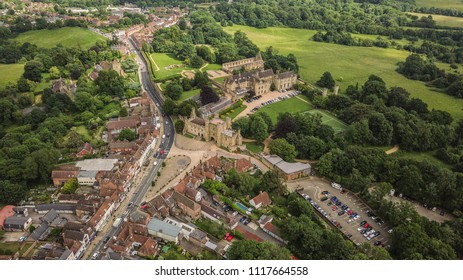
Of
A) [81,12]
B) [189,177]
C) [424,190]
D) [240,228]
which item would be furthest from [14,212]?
[81,12]

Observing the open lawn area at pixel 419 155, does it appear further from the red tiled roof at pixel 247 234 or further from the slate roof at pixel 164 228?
the slate roof at pixel 164 228

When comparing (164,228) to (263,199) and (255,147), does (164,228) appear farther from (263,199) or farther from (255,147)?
(255,147)

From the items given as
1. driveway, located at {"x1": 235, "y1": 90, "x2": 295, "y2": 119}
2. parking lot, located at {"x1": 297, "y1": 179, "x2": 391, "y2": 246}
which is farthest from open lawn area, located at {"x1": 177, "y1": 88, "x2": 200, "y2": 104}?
parking lot, located at {"x1": 297, "y1": 179, "x2": 391, "y2": 246}

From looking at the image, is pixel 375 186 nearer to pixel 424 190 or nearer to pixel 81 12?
pixel 424 190

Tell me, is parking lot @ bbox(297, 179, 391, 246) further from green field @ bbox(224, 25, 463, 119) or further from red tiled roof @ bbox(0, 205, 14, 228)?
green field @ bbox(224, 25, 463, 119)

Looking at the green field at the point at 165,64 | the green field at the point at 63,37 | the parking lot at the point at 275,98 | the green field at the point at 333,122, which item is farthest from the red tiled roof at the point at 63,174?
the green field at the point at 63,37
